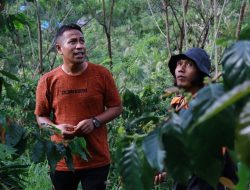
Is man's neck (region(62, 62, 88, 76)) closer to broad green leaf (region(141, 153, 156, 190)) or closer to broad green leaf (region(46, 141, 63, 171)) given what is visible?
broad green leaf (region(46, 141, 63, 171))

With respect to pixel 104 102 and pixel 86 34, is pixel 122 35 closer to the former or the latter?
pixel 86 34

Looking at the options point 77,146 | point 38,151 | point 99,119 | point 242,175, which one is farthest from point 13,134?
point 242,175

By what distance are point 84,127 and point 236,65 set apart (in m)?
2.51

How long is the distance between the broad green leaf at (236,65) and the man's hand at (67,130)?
7.95 feet

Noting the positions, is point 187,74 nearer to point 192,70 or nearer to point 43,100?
point 192,70

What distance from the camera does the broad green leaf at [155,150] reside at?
892 mm

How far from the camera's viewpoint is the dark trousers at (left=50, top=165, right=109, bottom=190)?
3.35m

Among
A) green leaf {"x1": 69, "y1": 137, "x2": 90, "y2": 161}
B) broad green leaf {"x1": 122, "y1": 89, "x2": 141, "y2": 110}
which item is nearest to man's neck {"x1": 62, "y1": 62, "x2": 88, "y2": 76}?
green leaf {"x1": 69, "y1": 137, "x2": 90, "y2": 161}

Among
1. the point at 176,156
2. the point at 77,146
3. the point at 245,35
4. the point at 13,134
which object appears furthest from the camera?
the point at 77,146

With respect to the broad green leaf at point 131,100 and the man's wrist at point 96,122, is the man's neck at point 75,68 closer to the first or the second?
the man's wrist at point 96,122

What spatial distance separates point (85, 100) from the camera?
337cm

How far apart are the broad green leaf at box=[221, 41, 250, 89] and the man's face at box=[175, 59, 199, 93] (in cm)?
189

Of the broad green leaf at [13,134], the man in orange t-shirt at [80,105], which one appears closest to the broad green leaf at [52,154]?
the broad green leaf at [13,134]

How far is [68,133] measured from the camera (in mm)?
3189
